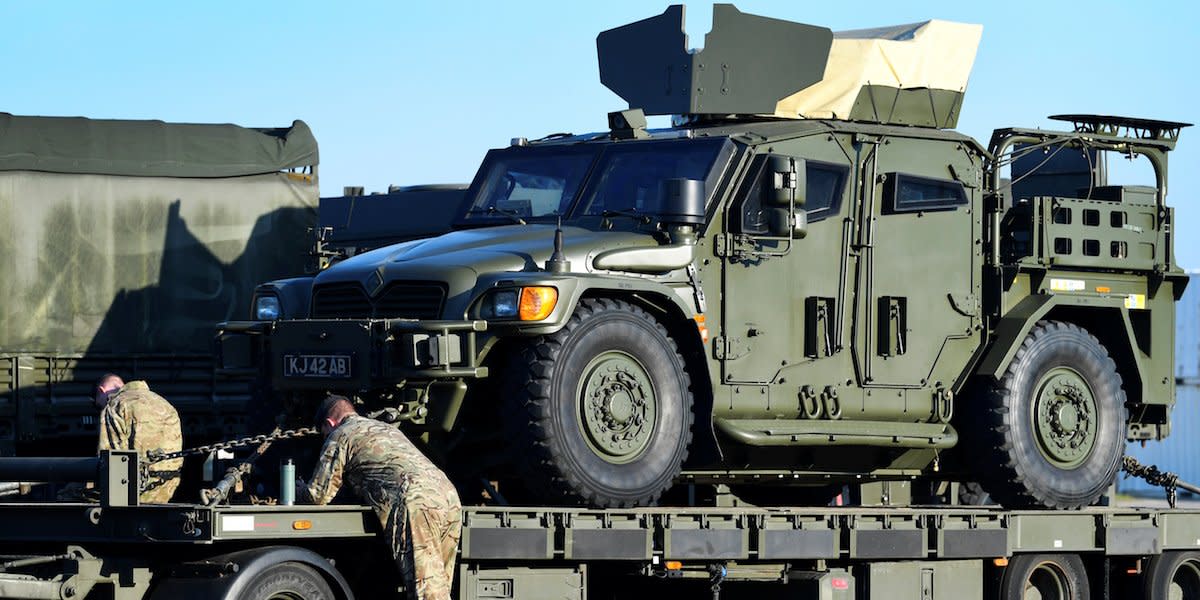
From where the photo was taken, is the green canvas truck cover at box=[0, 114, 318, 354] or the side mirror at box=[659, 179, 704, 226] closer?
the side mirror at box=[659, 179, 704, 226]

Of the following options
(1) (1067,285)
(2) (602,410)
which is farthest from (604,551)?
(1) (1067,285)

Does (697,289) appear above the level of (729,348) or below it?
above

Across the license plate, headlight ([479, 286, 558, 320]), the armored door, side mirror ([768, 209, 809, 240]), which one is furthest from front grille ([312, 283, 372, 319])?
the armored door

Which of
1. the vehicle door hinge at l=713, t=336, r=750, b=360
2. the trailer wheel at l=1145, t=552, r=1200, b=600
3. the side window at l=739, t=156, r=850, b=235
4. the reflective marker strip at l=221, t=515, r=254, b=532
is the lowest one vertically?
the trailer wheel at l=1145, t=552, r=1200, b=600

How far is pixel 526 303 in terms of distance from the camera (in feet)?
31.6

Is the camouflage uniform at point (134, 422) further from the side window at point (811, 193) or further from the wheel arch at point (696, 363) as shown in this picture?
the side window at point (811, 193)

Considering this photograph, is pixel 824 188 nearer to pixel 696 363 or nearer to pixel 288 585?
pixel 696 363

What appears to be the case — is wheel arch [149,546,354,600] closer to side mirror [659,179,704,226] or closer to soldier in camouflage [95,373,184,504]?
soldier in camouflage [95,373,184,504]

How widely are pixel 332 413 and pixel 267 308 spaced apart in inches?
55.9

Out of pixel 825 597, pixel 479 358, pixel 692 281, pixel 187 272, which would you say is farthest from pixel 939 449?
pixel 187 272

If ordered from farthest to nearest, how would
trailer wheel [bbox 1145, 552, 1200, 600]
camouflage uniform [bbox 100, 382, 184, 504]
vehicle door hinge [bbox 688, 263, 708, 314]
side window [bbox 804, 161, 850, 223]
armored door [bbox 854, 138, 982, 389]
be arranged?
trailer wheel [bbox 1145, 552, 1200, 600]
armored door [bbox 854, 138, 982, 389]
side window [bbox 804, 161, 850, 223]
camouflage uniform [bbox 100, 382, 184, 504]
vehicle door hinge [bbox 688, 263, 708, 314]

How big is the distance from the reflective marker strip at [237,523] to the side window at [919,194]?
456 cm

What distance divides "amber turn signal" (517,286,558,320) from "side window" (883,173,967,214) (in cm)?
276

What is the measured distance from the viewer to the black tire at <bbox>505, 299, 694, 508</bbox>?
31.6 feet
